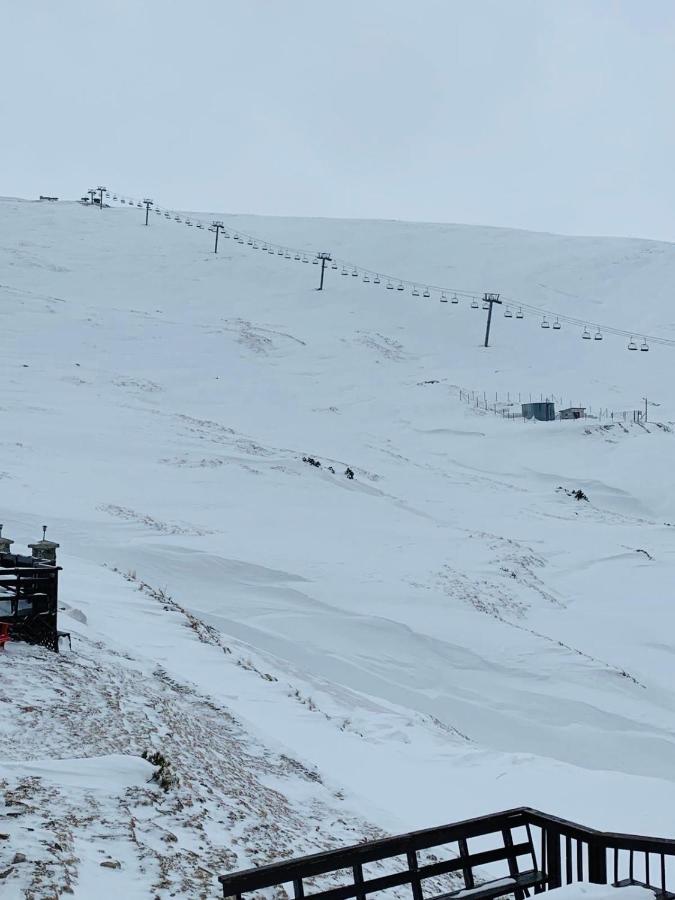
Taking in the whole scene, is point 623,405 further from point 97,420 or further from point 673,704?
point 673,704

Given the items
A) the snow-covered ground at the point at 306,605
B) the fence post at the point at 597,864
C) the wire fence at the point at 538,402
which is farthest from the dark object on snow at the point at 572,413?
the fence post at the point at 597,864

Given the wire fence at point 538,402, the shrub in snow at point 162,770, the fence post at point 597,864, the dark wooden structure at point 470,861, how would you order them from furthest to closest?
the wire fence at point 538,402, the shrub in snow at point 162,770, the fence post at point 597,864, the dark wooden structure at point 470,861

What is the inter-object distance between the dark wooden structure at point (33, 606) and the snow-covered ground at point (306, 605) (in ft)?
0.69

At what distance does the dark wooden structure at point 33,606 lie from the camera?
9.34 m

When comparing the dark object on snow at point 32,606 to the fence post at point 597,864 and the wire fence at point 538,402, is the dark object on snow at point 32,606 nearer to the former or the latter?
the fence post at point 597,864

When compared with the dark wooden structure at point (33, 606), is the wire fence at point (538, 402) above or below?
Result: above

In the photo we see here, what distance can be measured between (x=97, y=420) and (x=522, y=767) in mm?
20961

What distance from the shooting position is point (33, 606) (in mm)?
9461

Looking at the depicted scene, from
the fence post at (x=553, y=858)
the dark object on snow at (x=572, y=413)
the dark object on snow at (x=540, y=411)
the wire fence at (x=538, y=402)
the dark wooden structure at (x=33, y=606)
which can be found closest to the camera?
the fence post at (x=553, y=858)

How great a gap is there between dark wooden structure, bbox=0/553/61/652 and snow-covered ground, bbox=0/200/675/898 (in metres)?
0.21

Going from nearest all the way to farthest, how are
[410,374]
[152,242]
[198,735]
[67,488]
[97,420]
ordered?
[198,735] → [67,488] → [97,420] → [410,374] → [152,242]

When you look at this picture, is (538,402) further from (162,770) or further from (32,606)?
(162,770)

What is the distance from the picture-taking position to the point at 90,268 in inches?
2486

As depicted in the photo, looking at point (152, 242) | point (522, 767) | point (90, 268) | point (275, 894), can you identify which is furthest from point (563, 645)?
A: point (152, 242)
